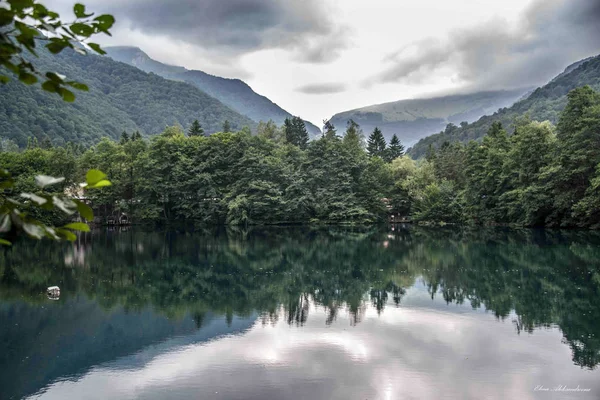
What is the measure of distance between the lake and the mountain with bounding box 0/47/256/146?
80410 mm

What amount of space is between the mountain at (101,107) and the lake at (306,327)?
80410 millimetres

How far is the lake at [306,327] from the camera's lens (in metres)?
8.48

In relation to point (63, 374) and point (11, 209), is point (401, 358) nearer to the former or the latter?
point (63, 374)

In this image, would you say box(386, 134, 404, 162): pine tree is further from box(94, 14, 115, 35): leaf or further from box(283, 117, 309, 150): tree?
box(94, 14, 115, 35): leaf

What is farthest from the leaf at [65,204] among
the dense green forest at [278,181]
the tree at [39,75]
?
the dense green forest at [278,181]

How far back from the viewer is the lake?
8.48m

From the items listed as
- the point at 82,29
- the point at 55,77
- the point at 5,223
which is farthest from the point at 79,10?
the point at 5,223

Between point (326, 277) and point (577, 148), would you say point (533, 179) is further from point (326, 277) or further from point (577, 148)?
point (326, 277)

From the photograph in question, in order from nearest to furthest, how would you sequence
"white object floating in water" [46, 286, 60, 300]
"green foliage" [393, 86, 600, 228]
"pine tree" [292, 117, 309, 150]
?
"white object floating in water" [46, 286, 60, 300], "green foliage" [393, 86, 600, 228], "pine tree" [292, 117, 309, 150]

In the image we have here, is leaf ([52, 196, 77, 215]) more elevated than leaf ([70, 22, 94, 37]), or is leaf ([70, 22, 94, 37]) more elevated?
leaf ([70, 22, 94, 37])

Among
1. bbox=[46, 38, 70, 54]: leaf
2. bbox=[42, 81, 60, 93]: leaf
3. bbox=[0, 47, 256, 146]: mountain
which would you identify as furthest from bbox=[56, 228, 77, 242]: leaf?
bbox=[0, 47, 256, 146]: mountain

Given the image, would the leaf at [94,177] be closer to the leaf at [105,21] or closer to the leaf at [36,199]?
the leaf at [36,199]

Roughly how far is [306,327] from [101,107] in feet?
462

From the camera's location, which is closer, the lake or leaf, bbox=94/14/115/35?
leaf, bbox=94/14/115/35
